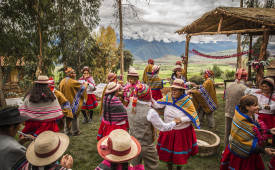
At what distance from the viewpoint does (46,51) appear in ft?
32.3

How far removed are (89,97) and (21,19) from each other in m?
6.34

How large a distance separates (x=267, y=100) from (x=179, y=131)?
2.42 meters

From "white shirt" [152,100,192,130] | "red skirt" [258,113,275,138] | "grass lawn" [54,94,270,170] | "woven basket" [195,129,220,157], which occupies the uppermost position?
"white shirt" [152,100,192,130]

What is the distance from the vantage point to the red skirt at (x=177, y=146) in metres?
2.93

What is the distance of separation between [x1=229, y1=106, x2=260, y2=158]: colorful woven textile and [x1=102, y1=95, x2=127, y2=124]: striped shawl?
1.91 meters

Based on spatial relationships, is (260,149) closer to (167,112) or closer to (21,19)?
(167,112)

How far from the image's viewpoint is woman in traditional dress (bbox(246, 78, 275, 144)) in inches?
147

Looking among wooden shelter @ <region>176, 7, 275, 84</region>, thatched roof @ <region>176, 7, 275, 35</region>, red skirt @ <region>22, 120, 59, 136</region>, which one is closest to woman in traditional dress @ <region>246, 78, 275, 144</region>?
wooden shelter @ <region>176, 7, 275, 84</region>

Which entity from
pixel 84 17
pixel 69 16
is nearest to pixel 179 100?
pixel 69 16

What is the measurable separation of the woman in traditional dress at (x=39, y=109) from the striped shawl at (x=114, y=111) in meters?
0.93

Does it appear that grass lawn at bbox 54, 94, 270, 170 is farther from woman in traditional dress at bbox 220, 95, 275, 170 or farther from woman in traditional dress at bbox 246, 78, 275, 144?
woman in traditional dress at bbox 220, 95, 275, 170

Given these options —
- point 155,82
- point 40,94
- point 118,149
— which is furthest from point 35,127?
point 155,82

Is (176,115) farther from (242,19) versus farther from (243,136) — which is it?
(242,19)

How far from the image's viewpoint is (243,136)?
246 cm
